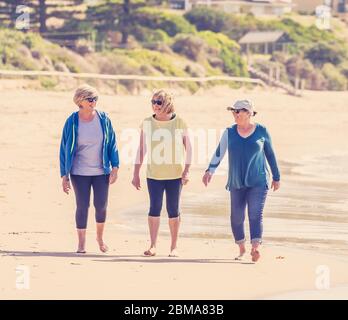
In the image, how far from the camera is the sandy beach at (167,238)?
948 cm

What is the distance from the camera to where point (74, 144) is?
1073 cm

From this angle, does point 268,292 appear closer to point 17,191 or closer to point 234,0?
point 17,191

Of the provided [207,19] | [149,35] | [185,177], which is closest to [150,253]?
[185,177]

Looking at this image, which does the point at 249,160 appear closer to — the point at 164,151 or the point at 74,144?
the point at 164,151

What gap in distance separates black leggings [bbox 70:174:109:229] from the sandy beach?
1.06 feet

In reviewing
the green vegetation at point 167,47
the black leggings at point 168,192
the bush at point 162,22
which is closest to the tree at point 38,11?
the green vegetation at point 167,47

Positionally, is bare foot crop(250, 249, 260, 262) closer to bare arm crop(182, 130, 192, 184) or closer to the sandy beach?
the sandy beach

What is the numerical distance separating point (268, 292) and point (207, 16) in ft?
190

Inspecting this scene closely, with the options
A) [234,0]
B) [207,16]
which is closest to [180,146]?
[207,16]

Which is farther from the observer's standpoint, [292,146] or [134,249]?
[292,146]

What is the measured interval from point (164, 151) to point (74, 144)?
0.74m

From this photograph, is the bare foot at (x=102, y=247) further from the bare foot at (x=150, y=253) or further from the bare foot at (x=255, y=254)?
the bare foot at (x=255, y=254)

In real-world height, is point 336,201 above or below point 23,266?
below
